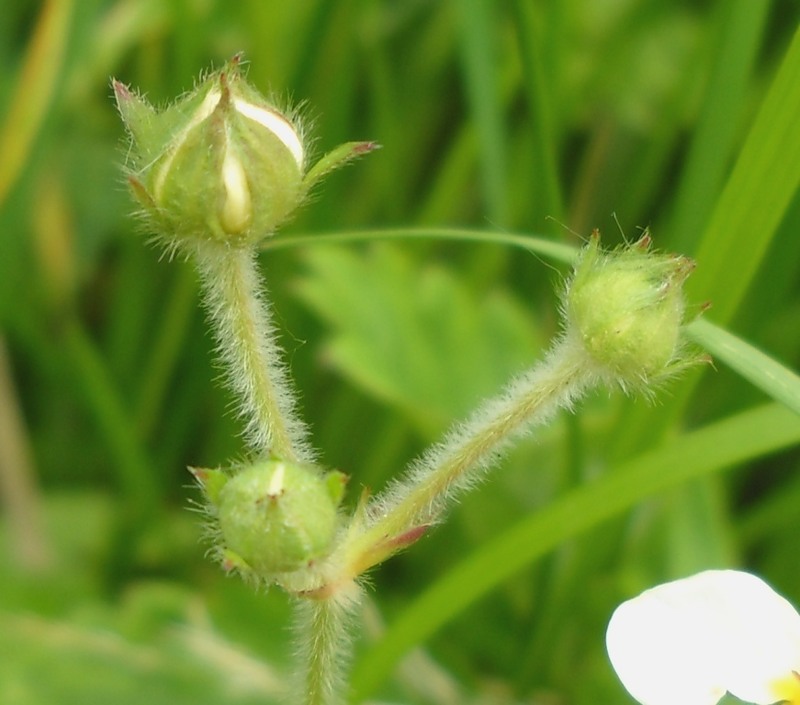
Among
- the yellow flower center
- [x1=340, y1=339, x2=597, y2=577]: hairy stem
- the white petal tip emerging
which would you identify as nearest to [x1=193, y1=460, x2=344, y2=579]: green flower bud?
[x1=340, y1=339, x2=597, y2=577]: hairy stem

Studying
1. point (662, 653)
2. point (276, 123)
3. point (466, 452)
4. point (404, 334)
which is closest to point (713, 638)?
point (662, 653)

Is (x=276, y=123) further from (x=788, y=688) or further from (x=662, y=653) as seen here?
(x=788, y=688)

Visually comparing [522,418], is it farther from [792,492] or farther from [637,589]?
[792,492]

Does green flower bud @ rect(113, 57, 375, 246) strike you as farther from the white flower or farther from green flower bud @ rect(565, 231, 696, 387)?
the white flower

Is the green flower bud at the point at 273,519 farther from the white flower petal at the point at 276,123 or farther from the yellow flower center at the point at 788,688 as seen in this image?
the yellow flower center at the point at 788,688

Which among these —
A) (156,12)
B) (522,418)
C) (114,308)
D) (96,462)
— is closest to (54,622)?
(96,462)

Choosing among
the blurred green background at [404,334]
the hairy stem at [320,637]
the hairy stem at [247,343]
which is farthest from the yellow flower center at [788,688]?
the hairy stem at [247,343]

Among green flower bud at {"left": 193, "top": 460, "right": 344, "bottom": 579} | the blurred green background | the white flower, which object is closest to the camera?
green flower bud at {"left": 193, "top": 460, "right": 344, "bottom": 579}
